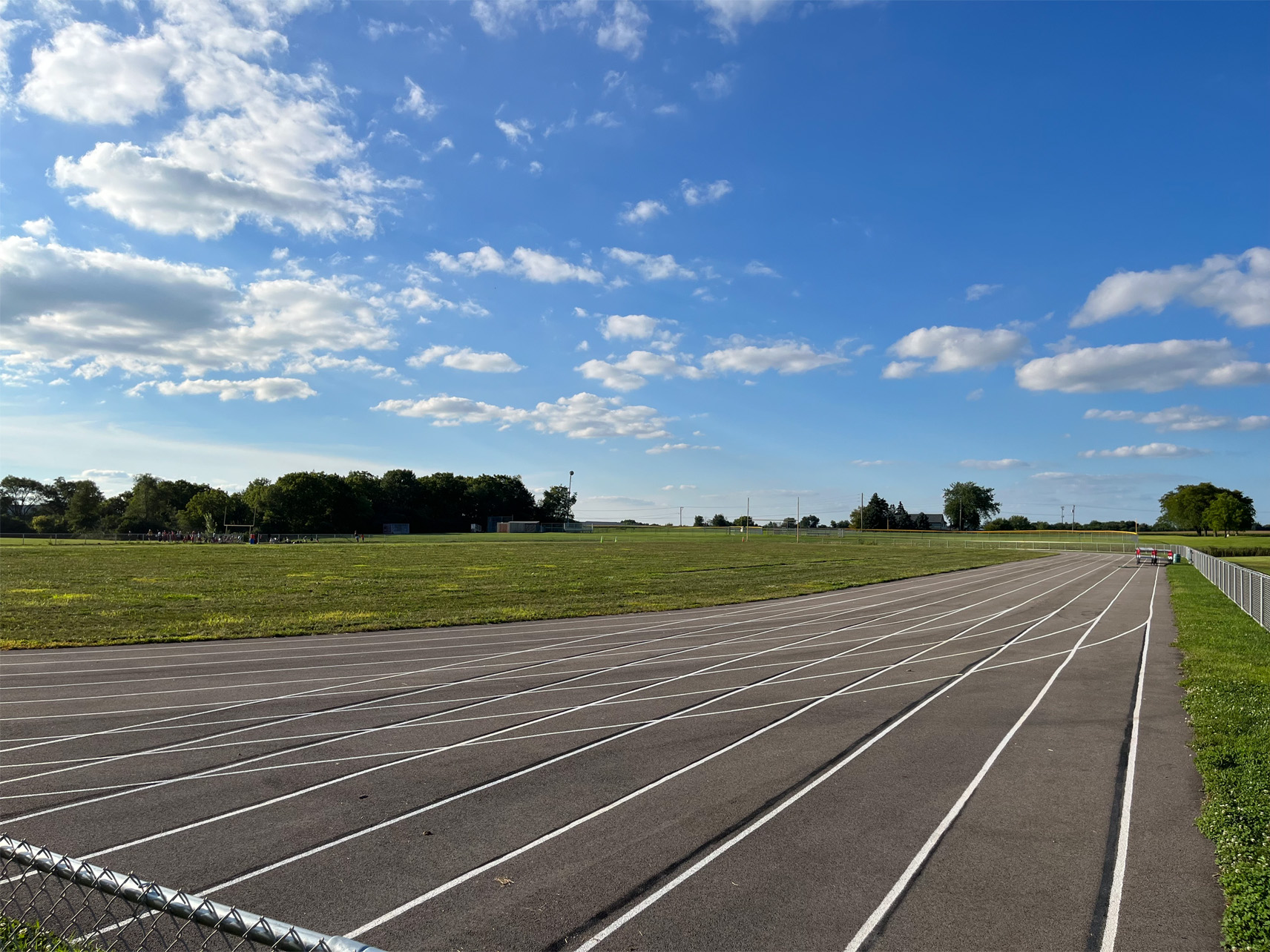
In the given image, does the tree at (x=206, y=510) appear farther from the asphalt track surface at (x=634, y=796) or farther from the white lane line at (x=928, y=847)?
the white lane line at (x=928, y=847)

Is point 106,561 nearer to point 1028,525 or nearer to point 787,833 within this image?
point 787,833

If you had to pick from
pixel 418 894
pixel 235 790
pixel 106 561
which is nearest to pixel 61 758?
pixel 235 790

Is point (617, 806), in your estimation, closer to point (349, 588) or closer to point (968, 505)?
point (349, 588)

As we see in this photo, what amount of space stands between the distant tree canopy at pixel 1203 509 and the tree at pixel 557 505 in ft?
392

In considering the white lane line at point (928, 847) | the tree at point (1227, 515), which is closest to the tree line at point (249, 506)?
the white lane line at point (928, 847)

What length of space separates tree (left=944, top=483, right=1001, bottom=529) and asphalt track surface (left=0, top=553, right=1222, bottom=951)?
513ft

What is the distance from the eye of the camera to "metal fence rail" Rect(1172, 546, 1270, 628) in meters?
17.0

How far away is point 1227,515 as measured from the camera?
117188 mm

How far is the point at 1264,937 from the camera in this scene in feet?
14.1

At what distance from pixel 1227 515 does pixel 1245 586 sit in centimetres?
12521

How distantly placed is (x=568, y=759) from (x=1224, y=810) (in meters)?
5.82

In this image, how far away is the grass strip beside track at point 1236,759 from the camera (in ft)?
15.3

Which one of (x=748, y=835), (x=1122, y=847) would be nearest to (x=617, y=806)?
(x=748, y=835)

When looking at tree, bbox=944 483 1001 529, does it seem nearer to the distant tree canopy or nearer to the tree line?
the distant tree canopy
